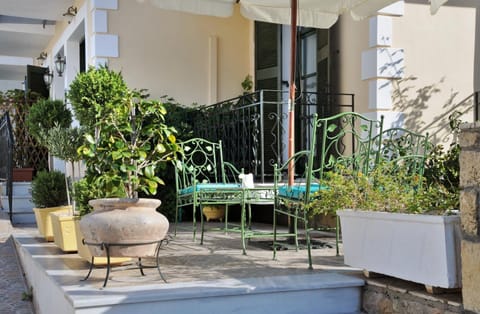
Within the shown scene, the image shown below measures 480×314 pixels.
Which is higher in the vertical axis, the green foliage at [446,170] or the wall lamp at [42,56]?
the wall lamp at [42,56]

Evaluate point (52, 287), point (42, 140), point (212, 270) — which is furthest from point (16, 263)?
point (212, 270)

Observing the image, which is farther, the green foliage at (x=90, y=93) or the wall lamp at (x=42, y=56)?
the wall lamp at (x=42, y=56)

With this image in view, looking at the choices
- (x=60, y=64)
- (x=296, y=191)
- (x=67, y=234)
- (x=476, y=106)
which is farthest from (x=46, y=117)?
(x=60, y=64)

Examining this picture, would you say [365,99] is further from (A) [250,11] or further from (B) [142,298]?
(B) [142,298]

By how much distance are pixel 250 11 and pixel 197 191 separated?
5.54ft

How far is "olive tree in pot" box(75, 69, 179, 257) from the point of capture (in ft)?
9.18

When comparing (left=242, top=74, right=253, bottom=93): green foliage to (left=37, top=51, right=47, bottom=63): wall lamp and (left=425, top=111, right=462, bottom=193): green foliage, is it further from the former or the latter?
(left=37, top=51, right=47, bottom=63): wall lamp

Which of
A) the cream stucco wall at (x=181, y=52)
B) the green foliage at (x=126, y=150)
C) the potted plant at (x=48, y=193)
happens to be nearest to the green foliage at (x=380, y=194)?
the green foliage at (x=126, y=150)

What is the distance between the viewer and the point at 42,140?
4.63 m

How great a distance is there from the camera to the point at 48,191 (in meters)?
4.85

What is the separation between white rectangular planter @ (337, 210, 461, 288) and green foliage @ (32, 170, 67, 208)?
2909mm

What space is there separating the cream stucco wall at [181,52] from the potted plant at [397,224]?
14.3 ft

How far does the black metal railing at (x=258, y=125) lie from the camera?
5.57m

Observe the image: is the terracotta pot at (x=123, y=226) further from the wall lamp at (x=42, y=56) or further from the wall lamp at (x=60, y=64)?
the wall lamp at (x=42, y=56)
